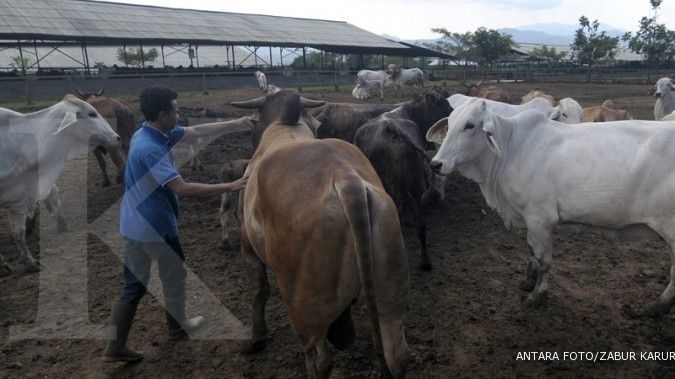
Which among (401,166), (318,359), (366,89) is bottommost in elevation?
(318,359)

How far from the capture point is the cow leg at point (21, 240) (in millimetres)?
5344

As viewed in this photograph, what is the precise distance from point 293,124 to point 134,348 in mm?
2393

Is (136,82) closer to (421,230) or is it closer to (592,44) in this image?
(421,230)

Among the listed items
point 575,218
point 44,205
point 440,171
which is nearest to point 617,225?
point 575,218

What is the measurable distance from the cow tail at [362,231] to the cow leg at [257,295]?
5.16 feet

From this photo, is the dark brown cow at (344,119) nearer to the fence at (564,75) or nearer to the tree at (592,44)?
the fence at (564,75)

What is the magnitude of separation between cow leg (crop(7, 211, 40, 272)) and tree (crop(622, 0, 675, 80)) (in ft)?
126

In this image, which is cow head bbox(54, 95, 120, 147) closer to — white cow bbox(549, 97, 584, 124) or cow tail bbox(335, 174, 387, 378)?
cow tail bbox(335, 174, 387, 378)

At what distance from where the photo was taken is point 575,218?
13.2 ft

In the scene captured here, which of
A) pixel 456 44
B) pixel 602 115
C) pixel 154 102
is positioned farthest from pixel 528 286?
pixel 456 44

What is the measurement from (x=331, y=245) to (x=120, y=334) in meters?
2.22

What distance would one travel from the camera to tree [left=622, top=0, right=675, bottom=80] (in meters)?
33.0

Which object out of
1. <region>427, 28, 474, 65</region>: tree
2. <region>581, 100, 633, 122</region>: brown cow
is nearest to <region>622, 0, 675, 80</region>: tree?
<region>427, 28, 474, 65</region>: tree

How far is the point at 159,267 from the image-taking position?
3.77 metres
